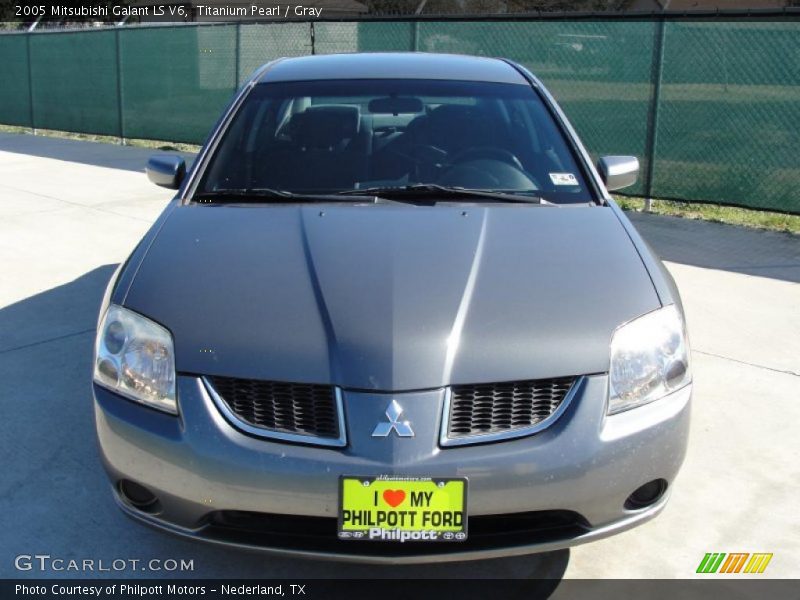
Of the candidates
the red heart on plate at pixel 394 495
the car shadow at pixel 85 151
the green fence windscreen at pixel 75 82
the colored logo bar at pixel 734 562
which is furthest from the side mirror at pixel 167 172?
the green fence windscreen at pixel 75 82

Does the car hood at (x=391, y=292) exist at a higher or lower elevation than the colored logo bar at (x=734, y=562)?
higher

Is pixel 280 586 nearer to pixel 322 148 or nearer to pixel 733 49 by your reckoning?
pixel 322 148

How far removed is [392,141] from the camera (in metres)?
3.89

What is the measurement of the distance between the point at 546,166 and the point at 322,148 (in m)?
0.97

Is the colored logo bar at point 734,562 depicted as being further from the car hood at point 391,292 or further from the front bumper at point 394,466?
the car hood at point 391,292

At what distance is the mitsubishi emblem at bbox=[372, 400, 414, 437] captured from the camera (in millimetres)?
2361

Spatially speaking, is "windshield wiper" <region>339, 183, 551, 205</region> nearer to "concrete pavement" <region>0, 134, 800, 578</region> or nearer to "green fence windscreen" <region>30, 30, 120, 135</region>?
"concrete pavement" <region>0, 134, 800, 578</region>

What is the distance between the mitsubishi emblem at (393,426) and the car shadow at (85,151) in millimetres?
9876

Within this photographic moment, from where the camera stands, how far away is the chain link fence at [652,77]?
8.01 metres

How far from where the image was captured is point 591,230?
3.26 meters

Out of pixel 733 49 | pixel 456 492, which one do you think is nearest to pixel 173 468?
pixel 456 492

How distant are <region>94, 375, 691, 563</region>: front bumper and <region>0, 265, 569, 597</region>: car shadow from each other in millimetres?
191

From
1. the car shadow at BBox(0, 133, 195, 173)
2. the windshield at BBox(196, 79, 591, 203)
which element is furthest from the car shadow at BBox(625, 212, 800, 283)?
the car shadow at BBox(0, 133, 195, 173)

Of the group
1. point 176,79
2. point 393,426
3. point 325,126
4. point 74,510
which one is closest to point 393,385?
point 393,426
